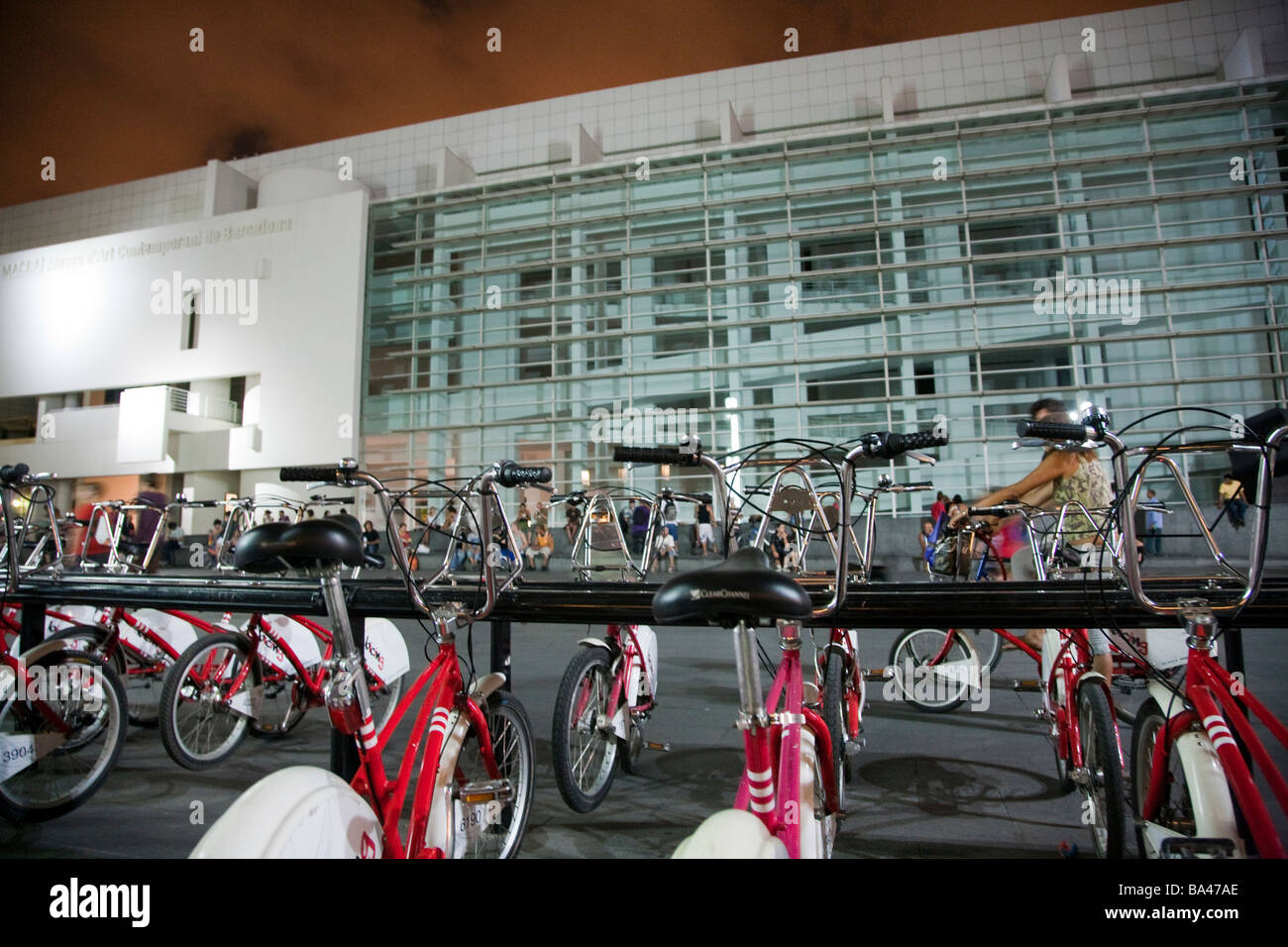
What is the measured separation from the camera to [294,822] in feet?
4.68

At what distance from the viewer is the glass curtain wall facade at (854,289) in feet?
57.6

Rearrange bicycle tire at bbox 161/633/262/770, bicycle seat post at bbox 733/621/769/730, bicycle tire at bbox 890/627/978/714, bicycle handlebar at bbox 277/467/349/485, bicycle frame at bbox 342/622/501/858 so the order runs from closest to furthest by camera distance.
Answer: bicycle seat post at bbox 733/621/769/730
bicycle frame at bbox 342/622/501/858
bicycle handlebar at bbox 277/467/349/485
bicycle tire at bbox 161/633/262/770
bicycle tire at bbox 890/627/978/714

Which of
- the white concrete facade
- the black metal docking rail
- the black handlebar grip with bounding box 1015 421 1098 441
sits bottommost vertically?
the black metal docking rail

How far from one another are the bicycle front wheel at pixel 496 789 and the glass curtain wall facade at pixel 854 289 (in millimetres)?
16690

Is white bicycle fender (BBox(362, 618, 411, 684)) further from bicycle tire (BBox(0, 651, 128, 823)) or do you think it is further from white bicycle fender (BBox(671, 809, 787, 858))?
white bicycle fender (BBox(671, 809, 787, 858))

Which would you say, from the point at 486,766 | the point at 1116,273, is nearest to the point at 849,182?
the point at 1116,273

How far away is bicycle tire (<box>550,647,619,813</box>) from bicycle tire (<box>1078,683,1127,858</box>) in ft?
6.15

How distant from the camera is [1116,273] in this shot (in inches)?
706

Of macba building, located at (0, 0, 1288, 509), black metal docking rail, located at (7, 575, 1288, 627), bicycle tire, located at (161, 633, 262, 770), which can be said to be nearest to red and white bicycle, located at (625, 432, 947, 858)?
black metal docking rail, located at (7, 575, 1288, 627)

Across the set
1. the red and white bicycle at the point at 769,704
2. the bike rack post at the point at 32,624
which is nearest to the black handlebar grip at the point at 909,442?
the red and white bicycle at the point at 769,704

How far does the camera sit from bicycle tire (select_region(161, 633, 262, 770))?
3.31 m

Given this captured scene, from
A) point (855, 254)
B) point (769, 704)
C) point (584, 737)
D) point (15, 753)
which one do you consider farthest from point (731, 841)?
point (855, 254)

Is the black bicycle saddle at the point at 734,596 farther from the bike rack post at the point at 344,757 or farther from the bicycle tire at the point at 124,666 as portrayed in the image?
the bicycle tire at the point at 124,666

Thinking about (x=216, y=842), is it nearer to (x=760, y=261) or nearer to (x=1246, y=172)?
(x=760, y=261)
